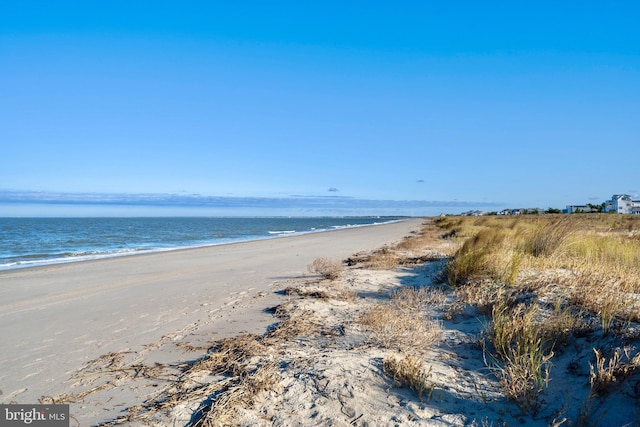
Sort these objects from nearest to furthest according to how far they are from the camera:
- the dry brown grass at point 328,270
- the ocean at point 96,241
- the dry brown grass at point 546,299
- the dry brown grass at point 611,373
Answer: the dry brown grass at point 611,373 < the dry brown grass at point 546,299 < the dry brown grass at point 328,270 < the ocean at point 96,241

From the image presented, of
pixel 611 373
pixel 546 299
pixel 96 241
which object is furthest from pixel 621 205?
pixel 611 373

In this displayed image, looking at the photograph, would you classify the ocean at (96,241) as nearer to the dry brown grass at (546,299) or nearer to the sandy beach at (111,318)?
the sandy beach at (111,318)

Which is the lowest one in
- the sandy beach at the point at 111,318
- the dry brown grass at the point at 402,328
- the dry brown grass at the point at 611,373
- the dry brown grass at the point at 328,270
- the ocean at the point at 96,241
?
the ocean at the point at 96,241

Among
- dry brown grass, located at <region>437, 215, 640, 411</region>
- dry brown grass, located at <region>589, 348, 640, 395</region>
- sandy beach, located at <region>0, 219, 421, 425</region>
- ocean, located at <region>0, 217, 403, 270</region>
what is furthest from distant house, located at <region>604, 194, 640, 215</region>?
dry brown grass, located at <region>589, 348, 640, 395</region>

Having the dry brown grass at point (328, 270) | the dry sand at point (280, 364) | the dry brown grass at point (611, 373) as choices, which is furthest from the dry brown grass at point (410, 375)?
the dry brown grass at point (328, 270)

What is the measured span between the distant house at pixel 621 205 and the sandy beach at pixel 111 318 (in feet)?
281

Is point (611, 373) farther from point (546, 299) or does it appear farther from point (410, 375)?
point (546, 299)

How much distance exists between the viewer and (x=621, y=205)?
79188 mm

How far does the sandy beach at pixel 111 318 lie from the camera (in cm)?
443

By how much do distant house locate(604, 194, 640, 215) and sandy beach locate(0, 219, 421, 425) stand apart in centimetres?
8551

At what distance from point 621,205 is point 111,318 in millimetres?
93382

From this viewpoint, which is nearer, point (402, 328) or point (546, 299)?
point (402, 328)

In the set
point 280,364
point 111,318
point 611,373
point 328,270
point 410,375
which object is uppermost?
point 611,373

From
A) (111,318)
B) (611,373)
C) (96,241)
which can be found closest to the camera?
(611,373)
